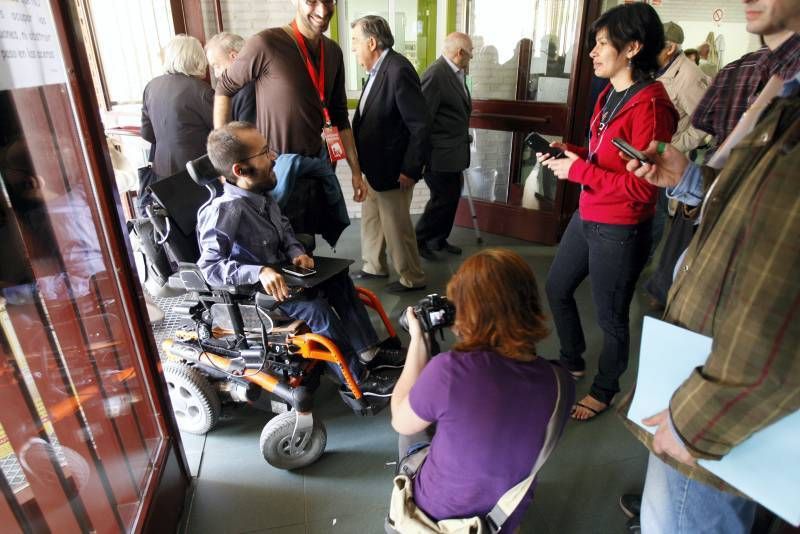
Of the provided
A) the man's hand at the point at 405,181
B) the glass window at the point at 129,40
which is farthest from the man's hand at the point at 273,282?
the glass window at the point at 129,40

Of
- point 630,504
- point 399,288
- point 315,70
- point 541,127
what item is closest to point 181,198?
point 315,70

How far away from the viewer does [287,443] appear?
179cm

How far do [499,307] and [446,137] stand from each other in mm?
2673

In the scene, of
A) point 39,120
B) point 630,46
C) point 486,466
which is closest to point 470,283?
point 486,466

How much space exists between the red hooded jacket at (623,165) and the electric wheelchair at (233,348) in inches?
36.6

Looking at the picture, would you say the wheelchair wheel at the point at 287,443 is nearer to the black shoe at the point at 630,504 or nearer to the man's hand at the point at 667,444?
the black shoe at the point at 630,504

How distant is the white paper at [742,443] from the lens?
78 centimetres

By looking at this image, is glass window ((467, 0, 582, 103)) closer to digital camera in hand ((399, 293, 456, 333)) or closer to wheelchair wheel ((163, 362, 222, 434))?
digital camera in hand ((399, 293, 456, 333))

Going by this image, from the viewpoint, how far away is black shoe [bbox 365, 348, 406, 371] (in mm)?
2109

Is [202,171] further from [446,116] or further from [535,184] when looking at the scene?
[535,184]

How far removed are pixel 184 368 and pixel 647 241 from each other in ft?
5.89

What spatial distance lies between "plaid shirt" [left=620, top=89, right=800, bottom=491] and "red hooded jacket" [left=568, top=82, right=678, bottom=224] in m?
0.72

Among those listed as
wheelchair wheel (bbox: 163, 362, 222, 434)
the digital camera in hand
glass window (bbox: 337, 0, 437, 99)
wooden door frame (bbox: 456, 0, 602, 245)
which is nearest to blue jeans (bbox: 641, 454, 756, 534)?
the digital camera in hand

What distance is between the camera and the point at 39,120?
3.48 ft
